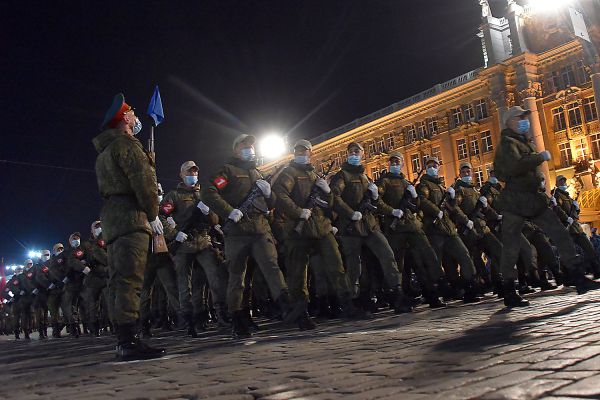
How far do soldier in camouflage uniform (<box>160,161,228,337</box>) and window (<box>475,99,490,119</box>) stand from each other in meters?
44.8

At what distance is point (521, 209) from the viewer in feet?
22.4

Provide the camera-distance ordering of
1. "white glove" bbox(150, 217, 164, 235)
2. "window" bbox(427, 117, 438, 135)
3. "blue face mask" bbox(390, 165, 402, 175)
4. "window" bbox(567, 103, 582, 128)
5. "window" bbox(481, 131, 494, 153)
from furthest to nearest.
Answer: "window" bbox(427, 117, 438, 135) → "window" bbox(481, 131, 494, 153) → "window" bbox(567, 103, 582, 128) → "blue face mask" bbox(390, 165, 402, 175) → "white glove" bbox(150, 217, 164, 235)

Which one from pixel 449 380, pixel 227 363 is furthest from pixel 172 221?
pixel 449 380

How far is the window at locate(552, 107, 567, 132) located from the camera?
4406 centimetres

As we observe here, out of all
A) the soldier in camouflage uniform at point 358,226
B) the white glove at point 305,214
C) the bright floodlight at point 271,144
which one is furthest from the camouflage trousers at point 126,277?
the bright floodlight at point 271,144

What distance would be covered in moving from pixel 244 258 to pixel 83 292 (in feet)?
25.4

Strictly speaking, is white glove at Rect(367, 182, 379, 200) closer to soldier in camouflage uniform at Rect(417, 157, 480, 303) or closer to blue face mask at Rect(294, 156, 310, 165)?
soldier in camouflage uniform at Rect(417, 157, 480, 303)

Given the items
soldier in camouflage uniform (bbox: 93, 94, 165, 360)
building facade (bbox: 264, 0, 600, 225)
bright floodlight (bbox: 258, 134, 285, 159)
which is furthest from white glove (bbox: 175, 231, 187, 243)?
bright floodlight (bbox: 258, 134, 285, 159)

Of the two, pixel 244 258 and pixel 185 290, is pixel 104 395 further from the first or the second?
pixel 185 290

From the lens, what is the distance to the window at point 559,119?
44.1 metres

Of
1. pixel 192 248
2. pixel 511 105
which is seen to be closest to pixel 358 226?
pixel 192 248

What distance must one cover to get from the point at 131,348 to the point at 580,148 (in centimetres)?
4353

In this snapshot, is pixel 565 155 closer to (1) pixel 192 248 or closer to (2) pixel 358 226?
(2) pixel 358 226

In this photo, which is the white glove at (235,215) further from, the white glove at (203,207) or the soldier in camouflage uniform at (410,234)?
the soldier in camouflage uniform at (410,234)
